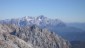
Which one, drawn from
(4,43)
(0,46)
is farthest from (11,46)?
(0,46)

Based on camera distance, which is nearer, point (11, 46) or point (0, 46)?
point (0, 46)

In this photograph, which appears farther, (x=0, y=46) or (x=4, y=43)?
(x=4, y=43)

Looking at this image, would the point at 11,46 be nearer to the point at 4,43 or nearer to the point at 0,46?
the point at 4,43
